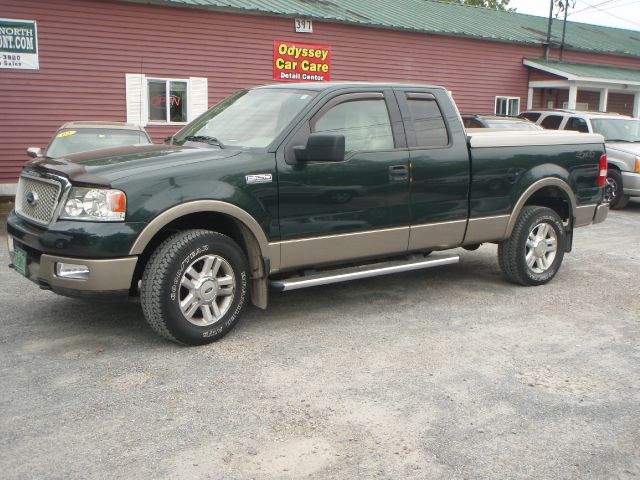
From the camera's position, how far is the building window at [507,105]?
71.7ft

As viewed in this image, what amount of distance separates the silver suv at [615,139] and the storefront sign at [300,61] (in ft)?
17.3

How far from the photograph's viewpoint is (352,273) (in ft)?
17.8

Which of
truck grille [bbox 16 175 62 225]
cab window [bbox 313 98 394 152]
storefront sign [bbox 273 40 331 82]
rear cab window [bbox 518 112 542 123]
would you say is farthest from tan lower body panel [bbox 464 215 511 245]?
storefront sign [bbox 273 40 331 82]

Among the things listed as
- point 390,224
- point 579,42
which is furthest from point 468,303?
point 579,42

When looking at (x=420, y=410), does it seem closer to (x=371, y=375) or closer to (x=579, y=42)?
(x=371, y=375)

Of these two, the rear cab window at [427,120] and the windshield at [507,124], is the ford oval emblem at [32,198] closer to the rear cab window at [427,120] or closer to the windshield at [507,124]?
the rear cab window at [427,120]

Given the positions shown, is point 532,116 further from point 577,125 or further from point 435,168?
point 435,168

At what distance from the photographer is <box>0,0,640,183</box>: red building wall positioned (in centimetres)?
1351

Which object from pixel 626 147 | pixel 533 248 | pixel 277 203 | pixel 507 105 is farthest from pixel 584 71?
pixel 277 203

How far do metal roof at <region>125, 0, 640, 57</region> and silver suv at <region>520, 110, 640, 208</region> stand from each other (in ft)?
18.3

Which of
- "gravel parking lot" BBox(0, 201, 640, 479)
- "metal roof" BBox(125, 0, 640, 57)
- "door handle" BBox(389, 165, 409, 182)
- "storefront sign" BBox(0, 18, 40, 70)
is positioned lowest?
"gravel parking lot" BBox(0, 201, 640, 479)

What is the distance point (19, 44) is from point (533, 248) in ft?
36.4

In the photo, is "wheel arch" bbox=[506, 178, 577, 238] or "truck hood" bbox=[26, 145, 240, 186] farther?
"wheel arch" bbox=[506, 178, 577, 238]

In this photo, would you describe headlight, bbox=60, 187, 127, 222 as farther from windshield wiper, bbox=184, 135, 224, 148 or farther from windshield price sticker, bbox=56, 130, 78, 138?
windshield price sticker, bbox=56, 130, 78, 138
